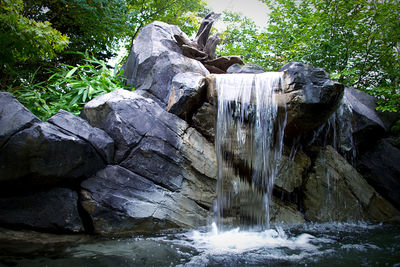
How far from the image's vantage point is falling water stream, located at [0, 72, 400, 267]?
2.62 meters

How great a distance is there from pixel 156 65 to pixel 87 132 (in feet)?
9.07

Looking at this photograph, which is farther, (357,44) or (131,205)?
(357,44)

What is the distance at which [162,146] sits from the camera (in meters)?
4.18

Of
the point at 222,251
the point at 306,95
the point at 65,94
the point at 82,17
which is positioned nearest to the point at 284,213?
the point at 222,251

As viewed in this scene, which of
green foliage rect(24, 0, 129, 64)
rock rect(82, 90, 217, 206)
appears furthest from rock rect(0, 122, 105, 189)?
green foliage rect(24, 0, 129, 64)

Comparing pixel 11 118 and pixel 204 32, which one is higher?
pixel 204 32

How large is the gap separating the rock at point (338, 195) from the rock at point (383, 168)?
0.40 metres

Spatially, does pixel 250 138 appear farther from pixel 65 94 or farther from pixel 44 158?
pixel 65 94

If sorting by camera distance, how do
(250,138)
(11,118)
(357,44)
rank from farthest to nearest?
(357,44) → (250,138) → (11,118)

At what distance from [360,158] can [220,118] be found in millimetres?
3840

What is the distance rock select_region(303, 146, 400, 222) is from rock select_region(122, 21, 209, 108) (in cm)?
346

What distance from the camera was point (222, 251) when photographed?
2.93 metres

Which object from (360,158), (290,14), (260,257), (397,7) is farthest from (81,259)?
(290,14)

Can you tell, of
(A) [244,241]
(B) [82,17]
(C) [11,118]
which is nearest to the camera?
(C) [11,118]
